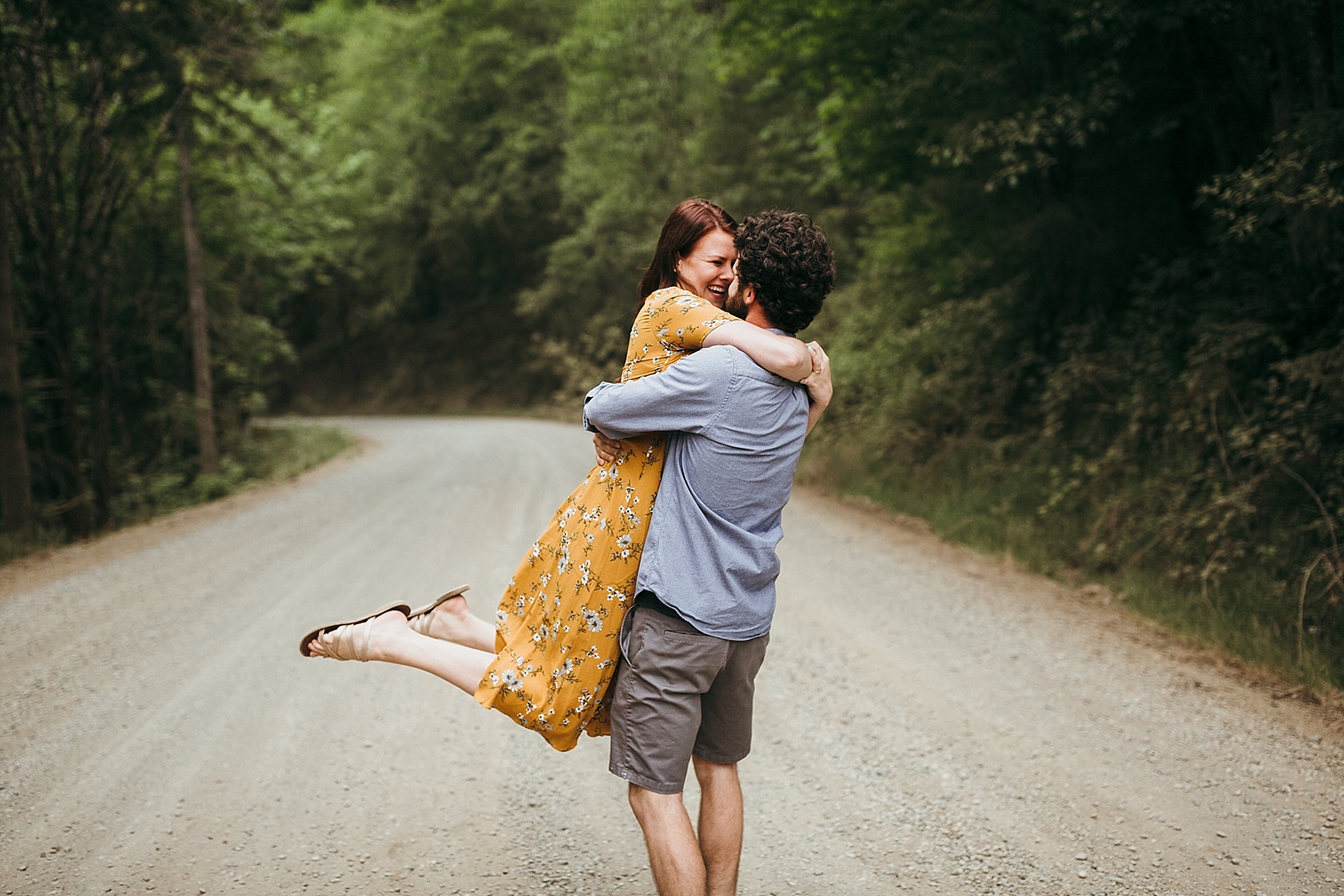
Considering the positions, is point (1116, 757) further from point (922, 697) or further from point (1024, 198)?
point (1024, 198)

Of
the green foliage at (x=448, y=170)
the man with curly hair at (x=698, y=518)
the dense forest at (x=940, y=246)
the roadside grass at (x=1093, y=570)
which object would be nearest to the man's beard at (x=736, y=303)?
the man with curly hair at (x=698, y=518)

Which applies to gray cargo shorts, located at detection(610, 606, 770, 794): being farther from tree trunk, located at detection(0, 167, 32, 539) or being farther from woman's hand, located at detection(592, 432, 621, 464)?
tree trunk, located at detection(0, 167, 32, 539)

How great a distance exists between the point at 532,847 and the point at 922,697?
2.11 m

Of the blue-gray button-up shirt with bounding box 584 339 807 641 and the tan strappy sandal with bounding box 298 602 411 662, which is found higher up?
the blue-gray button-up shirt with bounding box 584 339 807 641

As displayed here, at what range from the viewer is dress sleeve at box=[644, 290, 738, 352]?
79.3 inches

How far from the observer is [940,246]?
35.3 feet

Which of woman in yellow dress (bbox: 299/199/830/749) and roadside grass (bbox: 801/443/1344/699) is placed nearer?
woman in yellow dress (bbox: 299/199/830/749)

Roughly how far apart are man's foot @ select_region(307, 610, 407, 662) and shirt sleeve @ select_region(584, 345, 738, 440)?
42.4 inches

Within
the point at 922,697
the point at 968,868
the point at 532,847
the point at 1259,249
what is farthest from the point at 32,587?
the point at 1259,249

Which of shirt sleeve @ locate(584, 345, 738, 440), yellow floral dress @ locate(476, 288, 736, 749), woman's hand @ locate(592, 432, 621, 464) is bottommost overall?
yellow floral dress @ locate(476, 288, 736, 749)

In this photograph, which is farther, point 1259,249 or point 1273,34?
point 1259,249

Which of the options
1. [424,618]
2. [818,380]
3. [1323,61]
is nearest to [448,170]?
[1323,61]

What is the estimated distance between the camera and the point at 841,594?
5867 millimetres

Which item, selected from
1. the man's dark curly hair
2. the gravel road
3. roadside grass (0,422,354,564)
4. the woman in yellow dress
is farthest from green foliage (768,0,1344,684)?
roadside grass (0,422,354,564)
